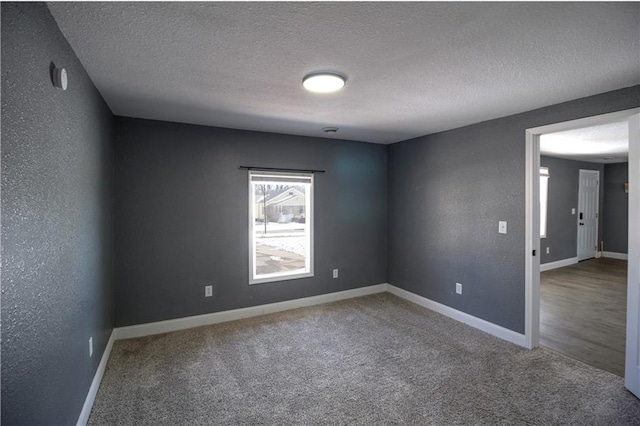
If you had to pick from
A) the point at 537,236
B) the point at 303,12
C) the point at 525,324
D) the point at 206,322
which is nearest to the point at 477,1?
the point at 303,12

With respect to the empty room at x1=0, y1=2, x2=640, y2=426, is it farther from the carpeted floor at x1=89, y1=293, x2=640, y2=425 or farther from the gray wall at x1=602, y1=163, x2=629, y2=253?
the gray wall at x1=602, y1=163, x2=629, y2=253

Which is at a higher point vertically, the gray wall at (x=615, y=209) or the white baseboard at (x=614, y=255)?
the gray wall at (x=615, y=209)

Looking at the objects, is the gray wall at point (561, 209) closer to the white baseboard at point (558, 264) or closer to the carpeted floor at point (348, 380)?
the white baseboard at point (558, 264)

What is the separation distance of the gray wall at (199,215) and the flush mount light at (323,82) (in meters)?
1.80

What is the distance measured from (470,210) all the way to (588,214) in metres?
5.38

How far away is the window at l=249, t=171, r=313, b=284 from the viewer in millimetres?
3992

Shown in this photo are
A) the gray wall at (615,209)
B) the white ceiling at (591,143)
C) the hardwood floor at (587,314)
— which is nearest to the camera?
the hardwood floor at (587,314)

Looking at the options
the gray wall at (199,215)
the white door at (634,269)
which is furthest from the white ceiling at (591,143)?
the gray wall at (199,215)

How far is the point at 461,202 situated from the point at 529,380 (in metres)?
1.93

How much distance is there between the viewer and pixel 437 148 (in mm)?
4082

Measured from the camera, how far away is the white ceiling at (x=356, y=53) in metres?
1.48

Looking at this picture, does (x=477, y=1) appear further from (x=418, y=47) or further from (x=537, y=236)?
(x=537, y=236)

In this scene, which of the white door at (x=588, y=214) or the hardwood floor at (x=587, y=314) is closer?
the hardwood floor at (x=587, y=314)

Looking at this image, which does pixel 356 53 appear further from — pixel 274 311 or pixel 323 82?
pixel 274 311
